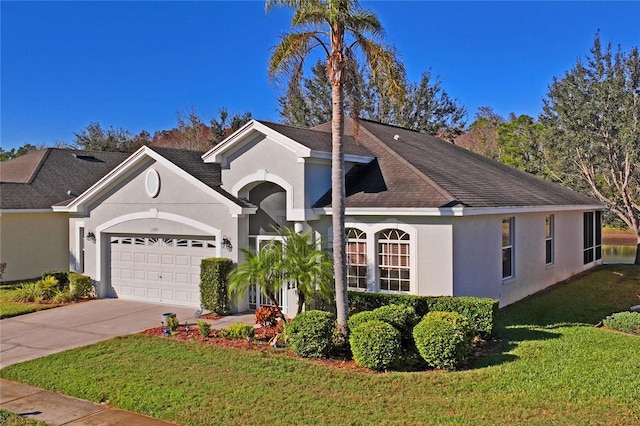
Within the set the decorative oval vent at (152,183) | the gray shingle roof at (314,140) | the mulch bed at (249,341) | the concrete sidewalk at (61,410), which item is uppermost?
the gray shingle roof at (314,140)

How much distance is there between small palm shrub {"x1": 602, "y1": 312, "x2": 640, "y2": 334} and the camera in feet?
40.2

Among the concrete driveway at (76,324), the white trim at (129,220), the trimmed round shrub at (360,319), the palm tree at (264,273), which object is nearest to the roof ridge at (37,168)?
the white trim at (129,220)

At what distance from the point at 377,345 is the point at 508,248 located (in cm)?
832

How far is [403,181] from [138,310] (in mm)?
8889

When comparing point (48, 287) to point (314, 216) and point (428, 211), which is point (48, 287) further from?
point (428, 211)

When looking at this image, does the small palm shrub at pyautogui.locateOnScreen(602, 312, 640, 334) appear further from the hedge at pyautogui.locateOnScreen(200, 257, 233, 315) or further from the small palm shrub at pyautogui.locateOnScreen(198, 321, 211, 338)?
the hedge at pyautogui.locateOnScreen(200, 257, 233, 315)

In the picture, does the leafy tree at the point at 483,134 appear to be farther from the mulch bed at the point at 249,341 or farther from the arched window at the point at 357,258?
the mulch bed at the point at 249,341

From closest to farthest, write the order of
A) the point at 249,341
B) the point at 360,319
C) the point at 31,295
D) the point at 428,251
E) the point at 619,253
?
the point at 360,319 → the point at 249,341 → the point at 428,251 → the point at 31,295 → the point at 619,253

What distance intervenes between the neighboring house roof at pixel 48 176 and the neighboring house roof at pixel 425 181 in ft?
43.8

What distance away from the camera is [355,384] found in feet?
29.7

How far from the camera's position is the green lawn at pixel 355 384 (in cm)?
761

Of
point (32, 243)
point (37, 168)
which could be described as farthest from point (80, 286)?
point (37, 168)

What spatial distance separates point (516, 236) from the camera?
54.7ft

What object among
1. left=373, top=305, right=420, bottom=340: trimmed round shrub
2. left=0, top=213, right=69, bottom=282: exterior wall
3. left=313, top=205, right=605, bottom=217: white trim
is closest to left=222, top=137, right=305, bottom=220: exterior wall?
left=313, top=205, right=605, bottom=217: white trim
